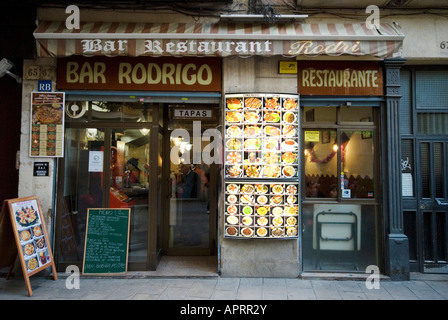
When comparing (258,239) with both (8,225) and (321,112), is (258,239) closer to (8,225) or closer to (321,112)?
(321,112)

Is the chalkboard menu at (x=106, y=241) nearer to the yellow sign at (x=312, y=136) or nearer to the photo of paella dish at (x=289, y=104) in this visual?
the photo of paella dish at (x=289, y=104)

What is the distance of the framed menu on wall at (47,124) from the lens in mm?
5508

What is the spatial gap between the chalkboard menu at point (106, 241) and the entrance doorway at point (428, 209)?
5132mm

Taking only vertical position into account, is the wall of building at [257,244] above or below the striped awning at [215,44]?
below

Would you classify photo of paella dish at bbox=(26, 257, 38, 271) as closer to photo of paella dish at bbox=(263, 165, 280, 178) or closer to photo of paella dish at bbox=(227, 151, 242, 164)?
photo of paella dish at bbox=(227, 151, 242, 164)

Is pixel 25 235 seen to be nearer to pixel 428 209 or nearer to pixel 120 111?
pixel 120 111

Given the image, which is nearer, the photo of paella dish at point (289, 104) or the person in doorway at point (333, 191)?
the photo of paella dish at point (289, 104)

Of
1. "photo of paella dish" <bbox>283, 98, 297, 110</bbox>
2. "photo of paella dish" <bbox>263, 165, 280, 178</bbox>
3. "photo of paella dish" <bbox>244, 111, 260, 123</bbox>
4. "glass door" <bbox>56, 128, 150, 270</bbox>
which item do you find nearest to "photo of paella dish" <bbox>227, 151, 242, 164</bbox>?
"photo of paella dish" <bbox>263, 165, 280, 178</bbox>

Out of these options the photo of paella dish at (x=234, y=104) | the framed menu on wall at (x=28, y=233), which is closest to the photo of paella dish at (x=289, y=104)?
the photo of paella dish at (x=234, y=104)

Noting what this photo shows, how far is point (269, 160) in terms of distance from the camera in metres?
5.47

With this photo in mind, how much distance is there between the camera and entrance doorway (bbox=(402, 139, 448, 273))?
18.6 ft

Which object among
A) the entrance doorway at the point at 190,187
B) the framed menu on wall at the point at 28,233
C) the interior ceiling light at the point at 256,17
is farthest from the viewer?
the entrance doorway at the point at 190,187

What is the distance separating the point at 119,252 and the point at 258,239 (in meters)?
2.45

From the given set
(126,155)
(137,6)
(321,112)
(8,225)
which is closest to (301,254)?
(321,112)
